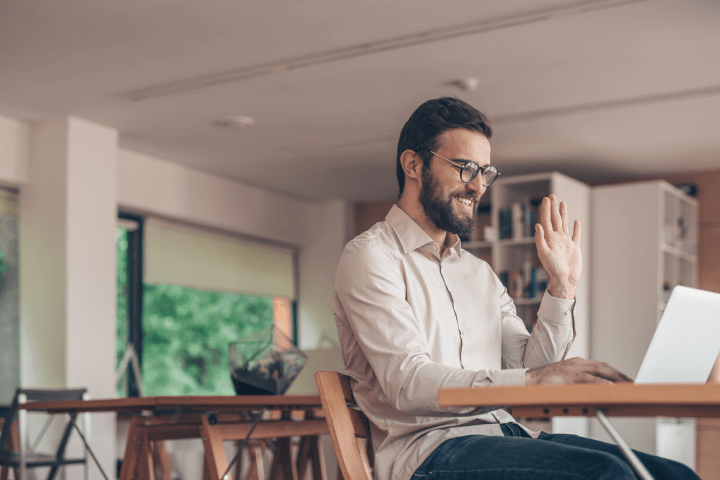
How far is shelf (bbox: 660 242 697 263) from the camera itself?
623 centimetres

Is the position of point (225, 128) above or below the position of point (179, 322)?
above

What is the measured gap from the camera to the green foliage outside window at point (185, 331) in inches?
245

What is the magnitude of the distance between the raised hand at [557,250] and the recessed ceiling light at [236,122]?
3.83 metres

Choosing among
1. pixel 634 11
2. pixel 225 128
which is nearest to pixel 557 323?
pixel 634 11

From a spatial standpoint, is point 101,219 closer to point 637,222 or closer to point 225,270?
point 225,270

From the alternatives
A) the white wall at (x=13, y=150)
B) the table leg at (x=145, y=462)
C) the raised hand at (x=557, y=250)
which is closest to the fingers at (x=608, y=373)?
the raised hand at (x=557, y=250)

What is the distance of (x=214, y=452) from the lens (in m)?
2.70

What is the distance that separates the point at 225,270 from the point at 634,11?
4.49 metres

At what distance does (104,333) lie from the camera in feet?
17.4

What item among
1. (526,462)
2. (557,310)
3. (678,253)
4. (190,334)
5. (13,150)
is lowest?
(190,334)

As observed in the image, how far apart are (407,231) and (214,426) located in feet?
4.55

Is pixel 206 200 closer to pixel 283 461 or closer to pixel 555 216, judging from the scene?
pixel 283 461

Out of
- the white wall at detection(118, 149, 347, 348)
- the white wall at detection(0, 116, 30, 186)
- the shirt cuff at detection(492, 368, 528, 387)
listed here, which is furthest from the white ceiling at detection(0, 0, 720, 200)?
the shirt cuff at detection(492, 368, 528, 387)

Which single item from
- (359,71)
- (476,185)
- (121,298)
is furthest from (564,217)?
(121,298)
